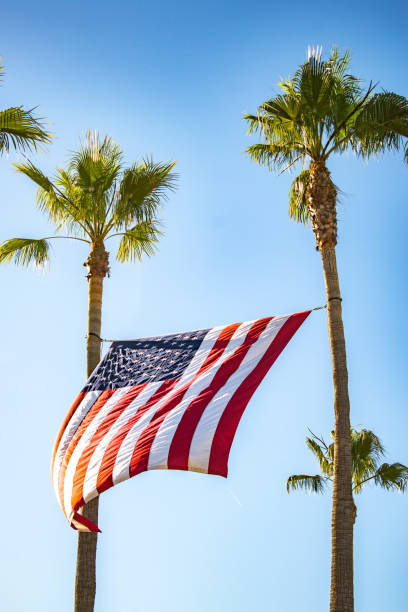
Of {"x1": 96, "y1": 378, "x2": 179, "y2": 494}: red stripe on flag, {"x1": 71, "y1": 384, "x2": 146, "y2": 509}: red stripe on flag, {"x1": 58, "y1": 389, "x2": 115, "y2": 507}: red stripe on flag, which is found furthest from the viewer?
{"x1": 58, "y1": 389, "x2": 115, "y2": 507}: red stripe on flag

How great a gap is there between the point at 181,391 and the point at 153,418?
61 cm

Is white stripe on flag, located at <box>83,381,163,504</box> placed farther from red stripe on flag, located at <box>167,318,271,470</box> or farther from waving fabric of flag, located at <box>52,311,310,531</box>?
red stripe on flag, located at <box>167,318,271,470</box>

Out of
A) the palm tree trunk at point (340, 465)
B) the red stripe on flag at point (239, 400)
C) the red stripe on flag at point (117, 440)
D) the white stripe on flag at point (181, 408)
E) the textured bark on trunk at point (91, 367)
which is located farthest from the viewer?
the textured bark on trunk at point (91, 367)

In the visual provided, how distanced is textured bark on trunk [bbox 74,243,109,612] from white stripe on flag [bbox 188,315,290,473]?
4321 mm

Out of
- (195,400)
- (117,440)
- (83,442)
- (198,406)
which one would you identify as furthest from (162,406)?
(83,442)

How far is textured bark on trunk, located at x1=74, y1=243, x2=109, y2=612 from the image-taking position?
13000 mm

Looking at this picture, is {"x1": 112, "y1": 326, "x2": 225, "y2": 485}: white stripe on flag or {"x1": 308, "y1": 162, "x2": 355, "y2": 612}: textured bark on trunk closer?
{"x1": 112, "y1": 326, "x2": 225, "y2": 485}: white stripe on flag

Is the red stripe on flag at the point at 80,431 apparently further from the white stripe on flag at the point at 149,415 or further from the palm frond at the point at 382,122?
the palm frond at the point at 382,122

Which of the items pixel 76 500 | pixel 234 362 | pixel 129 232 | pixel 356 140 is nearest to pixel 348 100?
pixel 356 140

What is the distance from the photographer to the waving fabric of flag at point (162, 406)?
10.2 metres

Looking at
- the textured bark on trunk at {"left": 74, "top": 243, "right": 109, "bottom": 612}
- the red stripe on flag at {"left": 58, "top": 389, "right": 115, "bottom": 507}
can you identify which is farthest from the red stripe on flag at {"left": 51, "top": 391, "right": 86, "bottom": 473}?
the textured bark on trunk at {"left": 74, "top": 243, "right": 109, "bottom": 612}

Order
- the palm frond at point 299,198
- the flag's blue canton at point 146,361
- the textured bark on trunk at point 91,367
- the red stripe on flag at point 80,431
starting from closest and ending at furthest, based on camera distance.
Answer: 1. the red stripe on flag at point 80,431
2. the flag's blue canton at point 146,361
3. the textured bark on trunk at point 91,367
4. the palm frond at point 299,198

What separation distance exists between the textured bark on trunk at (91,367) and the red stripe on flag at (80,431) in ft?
8.29

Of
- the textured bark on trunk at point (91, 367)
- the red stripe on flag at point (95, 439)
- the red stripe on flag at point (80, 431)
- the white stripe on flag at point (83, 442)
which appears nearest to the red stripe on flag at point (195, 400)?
the red stripe on flag at point (95, 439)
